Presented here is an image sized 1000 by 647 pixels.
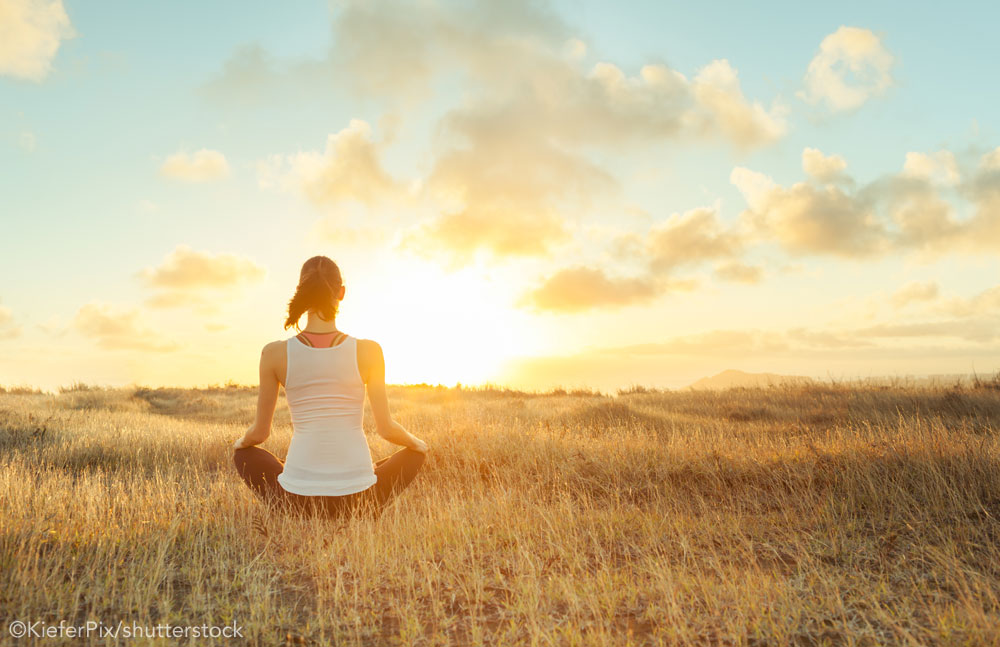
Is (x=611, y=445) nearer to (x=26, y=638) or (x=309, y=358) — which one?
(x=309, y=358)

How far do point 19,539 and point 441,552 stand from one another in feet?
10.8

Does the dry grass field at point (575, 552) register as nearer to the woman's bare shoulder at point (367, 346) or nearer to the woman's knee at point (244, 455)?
the woman's knee at point (244, 455)

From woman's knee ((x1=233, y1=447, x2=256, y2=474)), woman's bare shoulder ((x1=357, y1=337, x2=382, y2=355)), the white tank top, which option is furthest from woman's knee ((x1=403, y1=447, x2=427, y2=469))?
woman's knee ((x1=233, y1=447, x2=256, y2=474))

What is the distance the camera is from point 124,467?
9.30 m

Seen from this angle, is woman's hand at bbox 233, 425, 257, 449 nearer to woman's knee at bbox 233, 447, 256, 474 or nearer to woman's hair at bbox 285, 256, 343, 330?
woman's knee at bbox 233, 447, 256, 474

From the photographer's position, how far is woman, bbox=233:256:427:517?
15.5ft

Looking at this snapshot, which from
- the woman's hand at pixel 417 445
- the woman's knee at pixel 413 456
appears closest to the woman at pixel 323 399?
the woman's hand at pixel 417 445

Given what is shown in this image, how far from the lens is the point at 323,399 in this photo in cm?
476

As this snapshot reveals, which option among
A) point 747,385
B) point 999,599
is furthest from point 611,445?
point 747,385

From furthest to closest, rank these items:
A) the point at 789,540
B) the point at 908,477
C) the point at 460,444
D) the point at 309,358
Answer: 1. the point at 460,444
2. the point at 908,477
3. the point at 789,540
4. the point at 309,358

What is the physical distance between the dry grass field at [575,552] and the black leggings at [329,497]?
6.9 inches

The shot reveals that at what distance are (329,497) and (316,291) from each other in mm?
1807

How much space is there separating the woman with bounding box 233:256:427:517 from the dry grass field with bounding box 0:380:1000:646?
1.27ft

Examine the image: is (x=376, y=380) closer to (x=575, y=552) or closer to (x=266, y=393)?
(x=266, y=393)
